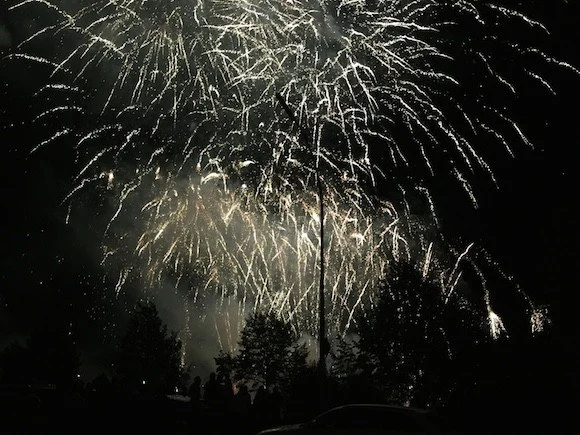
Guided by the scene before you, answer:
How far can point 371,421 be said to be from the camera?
37.9 feet

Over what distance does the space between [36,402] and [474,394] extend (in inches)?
494

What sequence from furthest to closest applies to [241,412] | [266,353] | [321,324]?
[266,353] → [241,412] → [321,324]

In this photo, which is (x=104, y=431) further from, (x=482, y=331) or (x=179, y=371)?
(x=179, y=371)

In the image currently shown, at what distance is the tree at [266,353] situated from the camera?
5941 centimetres

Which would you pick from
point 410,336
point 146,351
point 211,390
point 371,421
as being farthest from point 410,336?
point 146,351

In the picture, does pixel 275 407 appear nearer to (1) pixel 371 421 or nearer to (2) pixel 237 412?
(2) pixel 237 412

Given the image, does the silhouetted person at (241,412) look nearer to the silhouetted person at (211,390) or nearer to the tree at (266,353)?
the silhouetted person at (211,390)

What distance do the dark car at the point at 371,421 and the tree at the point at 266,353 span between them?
47.7 meters

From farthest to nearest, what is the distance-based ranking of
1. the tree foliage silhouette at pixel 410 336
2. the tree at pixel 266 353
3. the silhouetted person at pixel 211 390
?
the tree at pixel 266 353 < the tree foliage silhouette at pixel 410 336 < the silhouetted person at pixel 211 390

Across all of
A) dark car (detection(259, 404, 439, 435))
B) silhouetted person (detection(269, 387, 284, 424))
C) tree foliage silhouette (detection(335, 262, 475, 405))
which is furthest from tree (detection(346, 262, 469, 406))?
dark car (detection(259, 404, 439, 435))

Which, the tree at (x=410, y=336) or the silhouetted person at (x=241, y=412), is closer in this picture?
the silhouetted person at (x=241, y=412)

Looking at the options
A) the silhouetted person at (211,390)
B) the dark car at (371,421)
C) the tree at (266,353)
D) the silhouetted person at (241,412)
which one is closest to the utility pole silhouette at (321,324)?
the silhouetted person at (241,412)

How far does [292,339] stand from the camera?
62281mm

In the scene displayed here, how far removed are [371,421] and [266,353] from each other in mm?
49769
